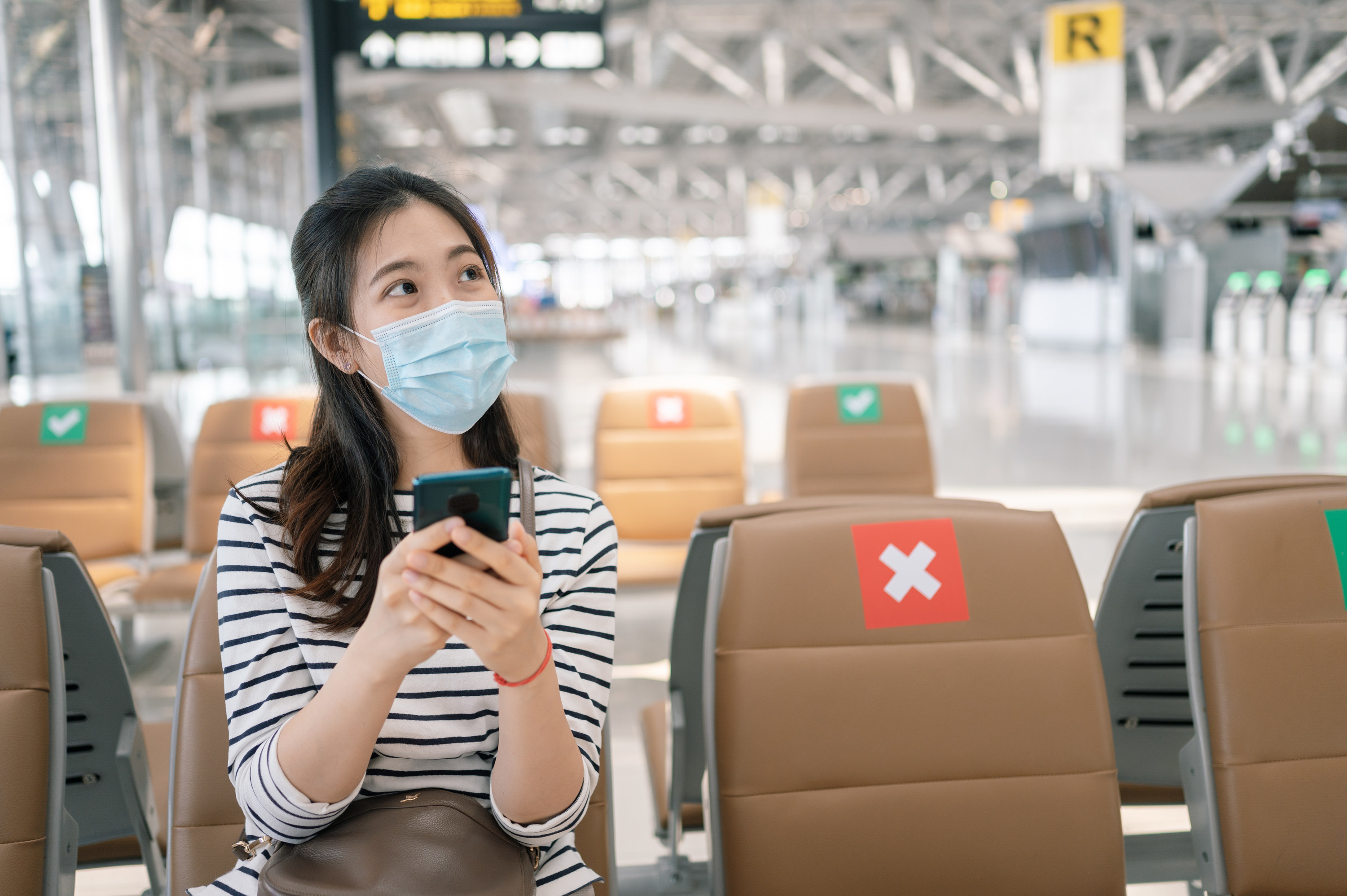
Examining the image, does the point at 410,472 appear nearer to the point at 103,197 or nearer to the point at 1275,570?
the point at 1275,570

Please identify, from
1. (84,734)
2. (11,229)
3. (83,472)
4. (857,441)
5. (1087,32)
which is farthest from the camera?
(1087,32)

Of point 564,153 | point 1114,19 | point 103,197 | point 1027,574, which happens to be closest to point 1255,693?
point 1027,574

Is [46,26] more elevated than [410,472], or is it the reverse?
[46,26]

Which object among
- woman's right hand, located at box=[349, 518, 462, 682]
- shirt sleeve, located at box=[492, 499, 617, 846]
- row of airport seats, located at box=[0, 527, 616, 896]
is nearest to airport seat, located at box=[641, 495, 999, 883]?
Answer: shirt sleeve, located at box=[492, 499, 617, 846]

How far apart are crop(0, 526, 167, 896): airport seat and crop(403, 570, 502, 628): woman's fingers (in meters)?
0.88

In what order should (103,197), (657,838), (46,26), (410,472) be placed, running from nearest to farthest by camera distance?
(410,472) → (657,838) → (103,197) → (46,26)

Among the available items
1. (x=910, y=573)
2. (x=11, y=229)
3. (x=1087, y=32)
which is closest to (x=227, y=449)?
(x=910, y=573)

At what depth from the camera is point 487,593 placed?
999 mm

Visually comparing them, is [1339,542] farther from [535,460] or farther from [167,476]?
[167,476]

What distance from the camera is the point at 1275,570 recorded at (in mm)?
1538

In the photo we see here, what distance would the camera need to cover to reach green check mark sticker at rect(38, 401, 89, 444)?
338 centimetres

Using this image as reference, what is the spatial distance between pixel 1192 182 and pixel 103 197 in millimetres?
A: 16264

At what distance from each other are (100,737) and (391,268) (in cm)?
111

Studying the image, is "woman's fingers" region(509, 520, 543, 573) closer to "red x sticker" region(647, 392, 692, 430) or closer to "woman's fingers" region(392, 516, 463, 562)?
"woman's fingers" region(392, 516, 463, 562)
